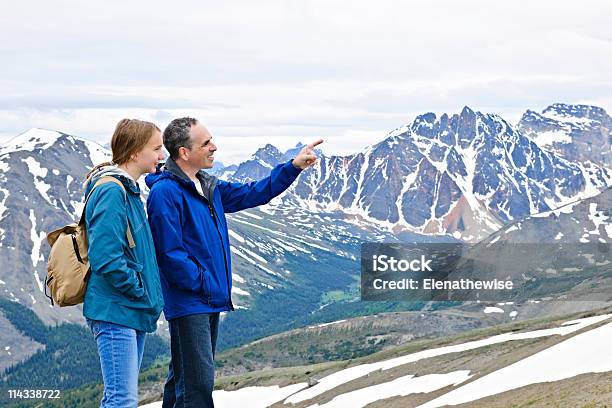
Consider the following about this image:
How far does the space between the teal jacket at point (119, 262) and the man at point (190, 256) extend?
906mm

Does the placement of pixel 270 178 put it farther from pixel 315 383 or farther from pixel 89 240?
pixel 315 383

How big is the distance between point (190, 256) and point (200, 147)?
1805 mm

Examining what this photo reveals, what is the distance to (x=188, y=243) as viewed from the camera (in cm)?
1366

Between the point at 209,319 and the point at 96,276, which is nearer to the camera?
the point at 96,276

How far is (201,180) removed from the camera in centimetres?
1434

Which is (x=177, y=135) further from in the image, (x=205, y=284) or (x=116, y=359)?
(x=116, y=359)

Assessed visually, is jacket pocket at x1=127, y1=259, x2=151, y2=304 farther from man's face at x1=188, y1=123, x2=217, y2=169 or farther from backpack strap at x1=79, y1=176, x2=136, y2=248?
man's face at x1=188, y1=123, x2=217, y2=169

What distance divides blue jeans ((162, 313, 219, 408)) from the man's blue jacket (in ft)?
0.68

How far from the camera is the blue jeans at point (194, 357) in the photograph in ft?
44.7

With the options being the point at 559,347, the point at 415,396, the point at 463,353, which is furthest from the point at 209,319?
the point at 463,353

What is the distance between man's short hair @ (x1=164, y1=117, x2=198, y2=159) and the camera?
13.9m

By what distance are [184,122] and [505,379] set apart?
28.2m

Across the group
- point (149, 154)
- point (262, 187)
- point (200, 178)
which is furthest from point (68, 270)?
point (262, 187)

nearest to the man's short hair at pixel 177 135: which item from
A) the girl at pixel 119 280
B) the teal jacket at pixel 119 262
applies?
the girl at pixel 119 280
